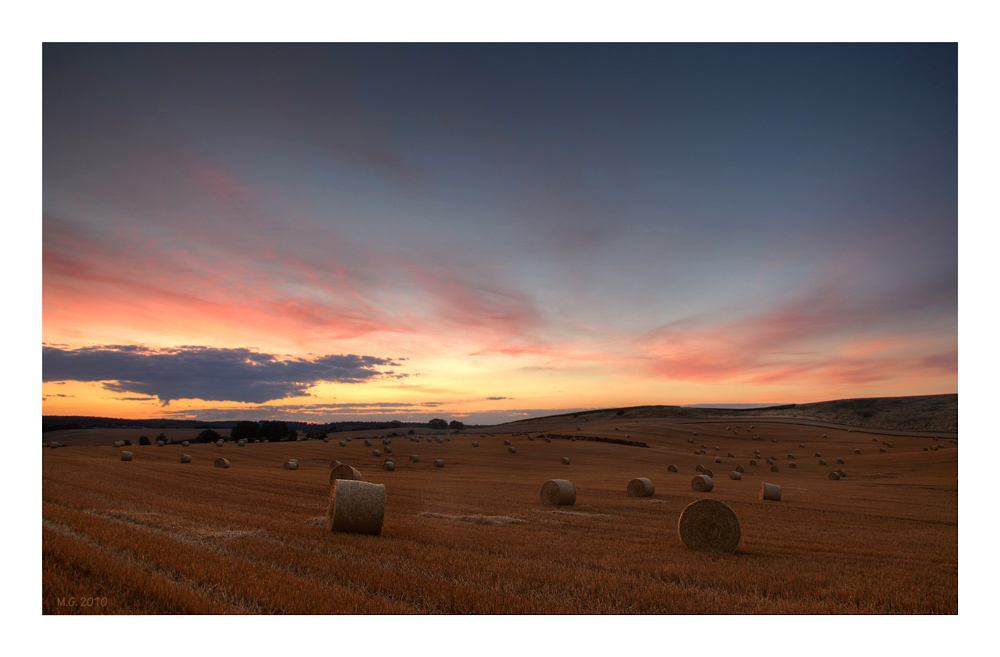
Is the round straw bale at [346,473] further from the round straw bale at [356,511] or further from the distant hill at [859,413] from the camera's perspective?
the distant hill at [859,413]

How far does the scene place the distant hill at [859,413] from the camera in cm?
8234

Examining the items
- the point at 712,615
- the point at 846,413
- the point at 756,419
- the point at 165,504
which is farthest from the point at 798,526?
the point at 846,413

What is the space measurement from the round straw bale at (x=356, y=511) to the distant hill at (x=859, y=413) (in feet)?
305

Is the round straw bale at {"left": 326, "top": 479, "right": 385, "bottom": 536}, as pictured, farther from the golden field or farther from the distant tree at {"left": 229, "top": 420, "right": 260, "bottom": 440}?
the distant tree at {"left": 229, "top": 420, "right": 260, "bottom": 440}

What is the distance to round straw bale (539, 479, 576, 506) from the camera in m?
17.8

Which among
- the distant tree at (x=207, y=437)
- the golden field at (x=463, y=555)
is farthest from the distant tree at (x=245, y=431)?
the golden field at (x=463, y=555)

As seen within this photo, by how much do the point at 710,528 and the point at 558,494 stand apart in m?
7.35

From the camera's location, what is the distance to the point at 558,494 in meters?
17.8

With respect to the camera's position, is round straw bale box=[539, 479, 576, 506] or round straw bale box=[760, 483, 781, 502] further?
round straw bale box=[760, 483, 781, 502]

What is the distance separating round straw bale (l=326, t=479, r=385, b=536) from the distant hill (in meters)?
93.1

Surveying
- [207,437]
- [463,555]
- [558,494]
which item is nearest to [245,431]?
[207,437]

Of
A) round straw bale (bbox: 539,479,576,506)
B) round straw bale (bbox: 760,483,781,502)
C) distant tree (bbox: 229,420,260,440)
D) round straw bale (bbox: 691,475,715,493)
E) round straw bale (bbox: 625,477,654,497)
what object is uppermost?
round straw bale (bbox: 539,479,576,506)

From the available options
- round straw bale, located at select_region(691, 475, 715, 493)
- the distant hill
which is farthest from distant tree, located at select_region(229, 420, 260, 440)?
round straw bale, located at select_region(691, 475, 715, 493)

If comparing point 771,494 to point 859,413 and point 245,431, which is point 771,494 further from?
point 859,413
